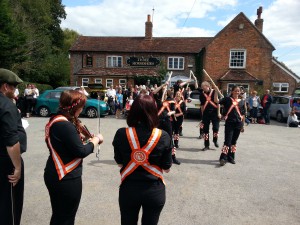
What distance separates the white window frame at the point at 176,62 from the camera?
30.6 m

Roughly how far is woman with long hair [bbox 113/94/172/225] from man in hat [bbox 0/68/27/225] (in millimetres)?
1007

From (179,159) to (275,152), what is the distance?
3.24m

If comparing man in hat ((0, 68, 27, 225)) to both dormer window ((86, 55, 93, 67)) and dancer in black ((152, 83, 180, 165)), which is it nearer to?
dancer in black ((152, 83, 180, 165))

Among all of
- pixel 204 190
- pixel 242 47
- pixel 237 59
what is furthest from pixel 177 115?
pixel 242 47

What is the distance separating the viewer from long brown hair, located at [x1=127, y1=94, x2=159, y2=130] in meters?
2.38

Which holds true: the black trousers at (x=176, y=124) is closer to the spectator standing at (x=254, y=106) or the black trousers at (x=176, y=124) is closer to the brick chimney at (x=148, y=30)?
the spectator standing at (x=254, y=106)

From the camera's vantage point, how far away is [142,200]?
2.34 meters

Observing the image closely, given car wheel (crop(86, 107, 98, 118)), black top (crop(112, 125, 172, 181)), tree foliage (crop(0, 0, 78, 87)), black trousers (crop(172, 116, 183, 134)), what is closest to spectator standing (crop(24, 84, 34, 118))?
car wheel (crop(86, 107, 98, 118))

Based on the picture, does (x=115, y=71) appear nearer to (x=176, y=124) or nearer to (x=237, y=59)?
(x=237, y=59)

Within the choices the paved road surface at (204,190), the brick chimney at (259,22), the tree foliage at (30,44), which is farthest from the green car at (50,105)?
the brick chimney at (259,22)

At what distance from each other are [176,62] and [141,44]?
4.77 metres

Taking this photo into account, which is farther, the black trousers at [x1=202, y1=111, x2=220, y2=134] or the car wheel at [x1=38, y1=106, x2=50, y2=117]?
the car wheel at [x1=38, y1=106, x2=50, y2=117]

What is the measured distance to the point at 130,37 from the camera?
3300 cm

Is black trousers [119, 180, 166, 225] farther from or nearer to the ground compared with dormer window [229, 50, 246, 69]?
nearer to the ground
